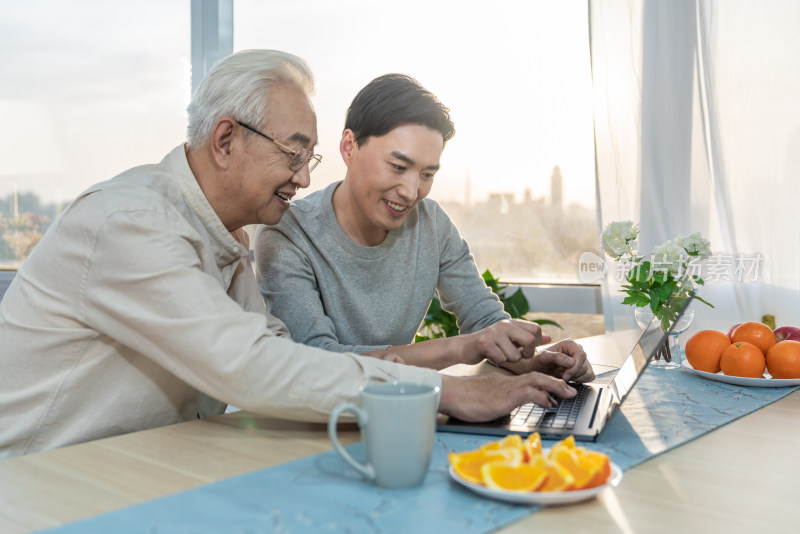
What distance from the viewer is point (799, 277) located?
2393 mm

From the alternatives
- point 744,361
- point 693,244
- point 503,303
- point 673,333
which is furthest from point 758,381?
point 503,303

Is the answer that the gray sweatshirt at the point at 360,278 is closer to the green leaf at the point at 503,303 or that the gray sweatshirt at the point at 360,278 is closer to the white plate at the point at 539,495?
the white plate at the point at 539,495

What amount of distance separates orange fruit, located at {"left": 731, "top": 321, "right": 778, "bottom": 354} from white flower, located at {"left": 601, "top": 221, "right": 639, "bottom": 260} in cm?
30

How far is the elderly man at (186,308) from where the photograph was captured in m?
0.95

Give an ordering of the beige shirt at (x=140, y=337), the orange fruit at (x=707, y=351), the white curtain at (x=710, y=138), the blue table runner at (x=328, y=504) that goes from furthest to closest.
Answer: the white curtain at (x=710, y=138)
the orange fruit at (x=707, y=351)
the beige shirt at (x=140, y=337)
the blue table runner at (x=328, y=504)

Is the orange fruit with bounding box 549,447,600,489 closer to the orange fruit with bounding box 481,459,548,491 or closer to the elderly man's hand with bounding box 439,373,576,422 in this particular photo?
the orange fruit with bounding box 481,459,548,491

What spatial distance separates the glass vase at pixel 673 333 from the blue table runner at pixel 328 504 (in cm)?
61

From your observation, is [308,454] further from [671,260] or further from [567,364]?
[671,260]

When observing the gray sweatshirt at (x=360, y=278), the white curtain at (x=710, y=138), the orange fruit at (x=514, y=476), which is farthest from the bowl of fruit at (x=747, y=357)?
the white curtain at (x=710, y=138)

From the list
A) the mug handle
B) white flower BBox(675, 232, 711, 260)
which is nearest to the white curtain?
white flower BBox(675, 232, 711, 260)

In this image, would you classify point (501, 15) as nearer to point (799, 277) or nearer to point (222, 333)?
point (799, 277)

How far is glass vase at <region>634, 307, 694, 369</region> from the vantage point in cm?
157

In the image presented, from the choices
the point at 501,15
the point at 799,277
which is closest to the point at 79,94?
the point at 501,15

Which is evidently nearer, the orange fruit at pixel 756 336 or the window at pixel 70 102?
the orange fruit at pixel 756 336
